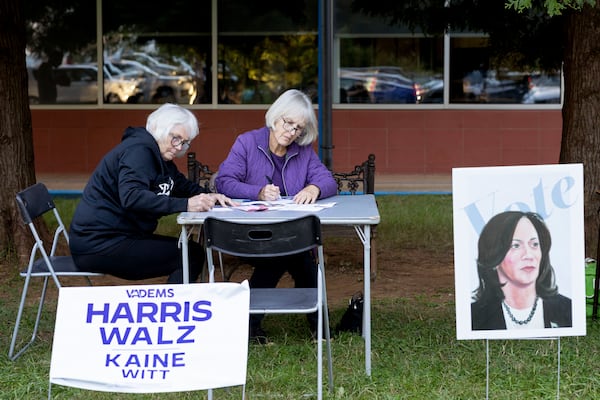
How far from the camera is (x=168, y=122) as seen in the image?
193 inches

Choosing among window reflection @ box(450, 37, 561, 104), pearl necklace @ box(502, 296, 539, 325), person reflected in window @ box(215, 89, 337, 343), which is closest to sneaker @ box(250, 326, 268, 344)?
person reflected in window @ box(215, 89, 337, 343)

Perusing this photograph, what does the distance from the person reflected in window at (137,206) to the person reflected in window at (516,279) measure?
1456mm

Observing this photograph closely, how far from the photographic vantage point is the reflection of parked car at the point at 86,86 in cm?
1223

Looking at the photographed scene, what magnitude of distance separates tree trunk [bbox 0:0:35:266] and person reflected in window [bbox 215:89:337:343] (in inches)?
97.3

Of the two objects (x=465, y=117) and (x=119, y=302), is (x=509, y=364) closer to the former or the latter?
(x=119, y=302)

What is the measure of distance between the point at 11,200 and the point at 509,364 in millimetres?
4125

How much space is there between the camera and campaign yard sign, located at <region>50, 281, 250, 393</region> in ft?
11.6

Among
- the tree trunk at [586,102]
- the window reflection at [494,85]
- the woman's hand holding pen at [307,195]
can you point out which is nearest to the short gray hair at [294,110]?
the woman's hand holding pen at [307,195]

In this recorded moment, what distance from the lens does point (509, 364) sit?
4664 millimetres

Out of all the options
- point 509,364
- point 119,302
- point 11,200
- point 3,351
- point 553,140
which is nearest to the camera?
point 119,302

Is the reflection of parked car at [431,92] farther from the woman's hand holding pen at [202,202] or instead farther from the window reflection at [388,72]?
the woman's hand holding pen at [202,202]

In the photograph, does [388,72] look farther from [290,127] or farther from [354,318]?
[354,318]

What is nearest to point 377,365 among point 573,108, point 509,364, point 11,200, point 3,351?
point 509,364

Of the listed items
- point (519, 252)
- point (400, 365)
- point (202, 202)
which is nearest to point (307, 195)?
point (202, 202)
